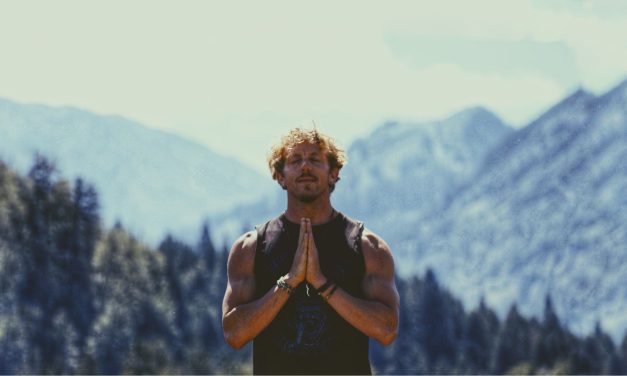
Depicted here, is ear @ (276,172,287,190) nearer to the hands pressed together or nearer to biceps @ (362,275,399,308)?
the hands pressed together

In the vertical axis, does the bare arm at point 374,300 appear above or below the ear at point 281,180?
below

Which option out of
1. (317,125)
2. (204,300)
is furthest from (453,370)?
(317,125)

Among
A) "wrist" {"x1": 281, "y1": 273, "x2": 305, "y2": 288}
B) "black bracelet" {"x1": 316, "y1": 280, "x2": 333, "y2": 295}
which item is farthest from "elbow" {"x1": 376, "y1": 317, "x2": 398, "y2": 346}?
"wrist" {"x1": 281, "y1": 273, "x2": 305, "y2": 288}

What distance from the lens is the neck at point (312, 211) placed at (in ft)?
25.5

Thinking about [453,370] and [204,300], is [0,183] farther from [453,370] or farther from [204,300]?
[453,370]

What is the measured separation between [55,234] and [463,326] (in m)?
61.3

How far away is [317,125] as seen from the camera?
798 centimetres

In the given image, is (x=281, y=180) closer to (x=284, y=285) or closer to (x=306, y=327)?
(x=284, y=285)

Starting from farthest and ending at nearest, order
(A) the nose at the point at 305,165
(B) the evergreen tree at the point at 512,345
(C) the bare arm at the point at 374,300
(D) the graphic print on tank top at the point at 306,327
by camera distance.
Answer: (B) the evergreen tree at the point at 512,345
(A) the nose at the point at 305,165
(D) the graphic print on tank top at the point at 306,327
(C) the bare arm at the point at 374,300

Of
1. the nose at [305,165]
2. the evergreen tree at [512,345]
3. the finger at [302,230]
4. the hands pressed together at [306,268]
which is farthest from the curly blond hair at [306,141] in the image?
the evergreen tree at [512,345]

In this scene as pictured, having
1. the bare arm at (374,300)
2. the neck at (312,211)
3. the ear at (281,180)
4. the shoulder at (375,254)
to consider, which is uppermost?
the ear at (281,180)

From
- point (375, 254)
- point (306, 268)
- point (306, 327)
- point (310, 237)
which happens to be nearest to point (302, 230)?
point (310, 237)

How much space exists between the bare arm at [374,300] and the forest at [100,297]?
11078cm

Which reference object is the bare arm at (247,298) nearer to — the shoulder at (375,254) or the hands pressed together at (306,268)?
the hands pressed together at (306,268)
